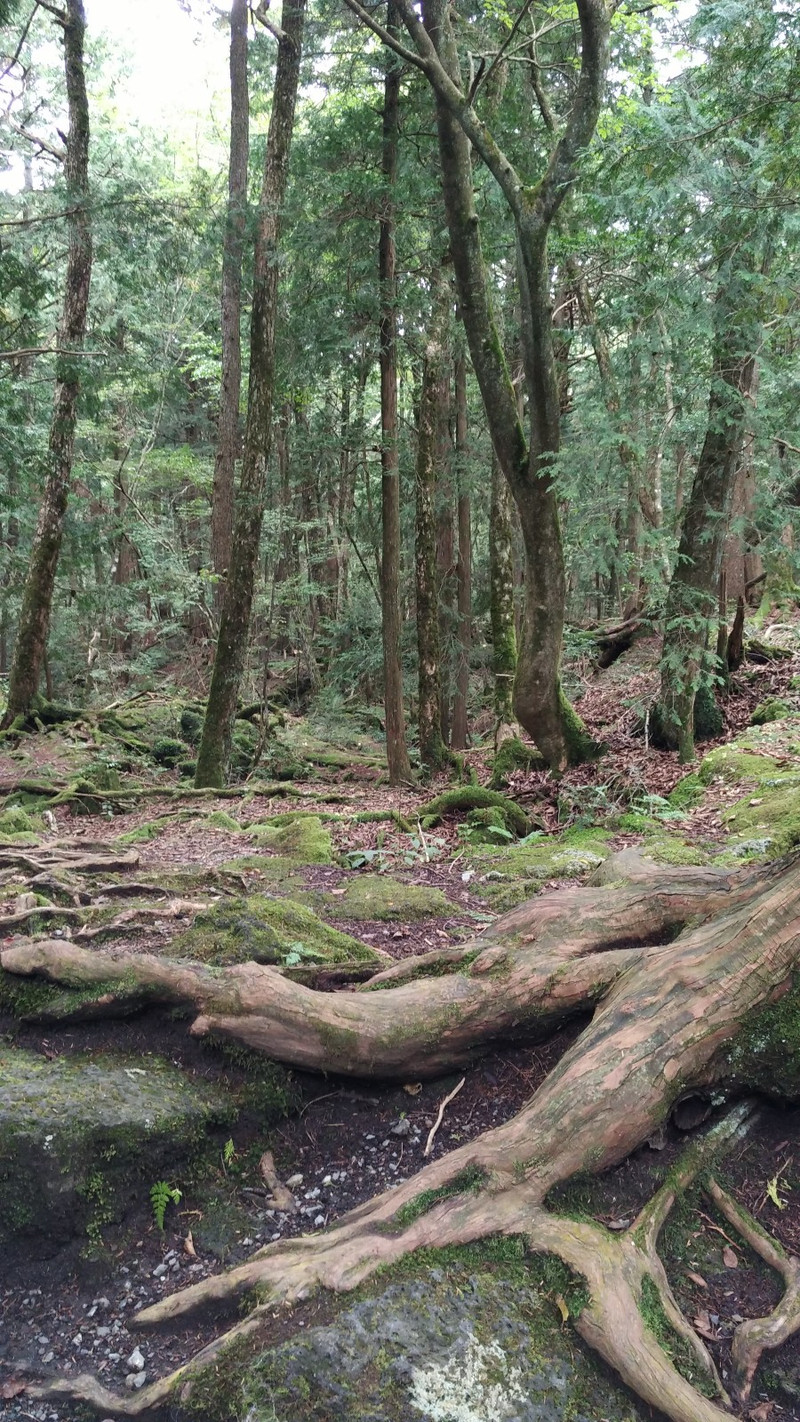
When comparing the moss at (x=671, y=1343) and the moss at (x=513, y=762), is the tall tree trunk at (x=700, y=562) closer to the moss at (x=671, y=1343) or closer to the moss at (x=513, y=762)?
the moss at (x=513, y=762)

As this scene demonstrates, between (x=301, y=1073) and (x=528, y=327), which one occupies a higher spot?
(x=528, y=327)

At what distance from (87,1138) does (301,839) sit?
4737 mm

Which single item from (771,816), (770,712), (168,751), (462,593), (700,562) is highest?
(700,562)

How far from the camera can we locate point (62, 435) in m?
12.9

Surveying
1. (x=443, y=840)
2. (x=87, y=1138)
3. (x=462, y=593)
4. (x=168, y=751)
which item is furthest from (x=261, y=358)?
(x=87, y=1138)

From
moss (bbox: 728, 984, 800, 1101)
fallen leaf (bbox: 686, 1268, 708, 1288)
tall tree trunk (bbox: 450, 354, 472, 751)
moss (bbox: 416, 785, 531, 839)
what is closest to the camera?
fallen leaf (bbox: 686, 1268, 708, 1288)

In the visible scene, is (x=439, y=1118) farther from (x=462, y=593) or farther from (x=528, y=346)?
(x=462, y=593)

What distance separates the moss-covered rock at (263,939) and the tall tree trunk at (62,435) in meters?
9.25

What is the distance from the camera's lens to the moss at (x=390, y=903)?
5133 millimetres

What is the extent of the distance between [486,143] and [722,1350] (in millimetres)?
9500

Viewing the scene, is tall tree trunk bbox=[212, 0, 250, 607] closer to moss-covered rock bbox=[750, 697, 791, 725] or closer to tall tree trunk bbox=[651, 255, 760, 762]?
tall tree trunk bbox=[651, 255, 760, 762]

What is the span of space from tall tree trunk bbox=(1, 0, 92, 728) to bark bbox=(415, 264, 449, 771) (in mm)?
4945

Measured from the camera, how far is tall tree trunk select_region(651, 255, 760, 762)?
7.64 meters

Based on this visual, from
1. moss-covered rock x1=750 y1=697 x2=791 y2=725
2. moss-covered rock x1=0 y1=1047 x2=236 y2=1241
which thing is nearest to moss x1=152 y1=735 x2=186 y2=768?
moss-covered rock x1=750 y1=697 x2=791 y2=725
